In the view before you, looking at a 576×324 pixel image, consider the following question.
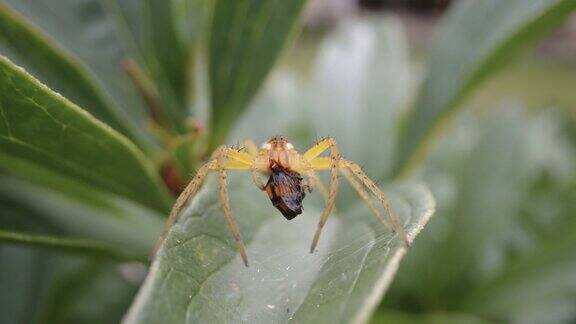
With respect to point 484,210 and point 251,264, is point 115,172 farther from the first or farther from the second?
point 484,210

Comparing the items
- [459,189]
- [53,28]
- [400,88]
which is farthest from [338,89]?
[53,28]

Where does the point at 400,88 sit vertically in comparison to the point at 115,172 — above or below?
above

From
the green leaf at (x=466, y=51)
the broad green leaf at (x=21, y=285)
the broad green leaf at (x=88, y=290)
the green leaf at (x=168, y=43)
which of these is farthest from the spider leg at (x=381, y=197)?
the broad green leaf at (x=21, y=285)

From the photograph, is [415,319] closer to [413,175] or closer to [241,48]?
[413,175]

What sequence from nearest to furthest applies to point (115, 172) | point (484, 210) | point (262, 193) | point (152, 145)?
point (115, 172) → point (262, 193) → point (152, 145) → point (484, 210)

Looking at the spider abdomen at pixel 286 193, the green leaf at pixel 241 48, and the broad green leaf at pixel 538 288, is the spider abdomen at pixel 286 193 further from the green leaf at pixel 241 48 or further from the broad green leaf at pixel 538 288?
the broad green leaf at pixel 538 288

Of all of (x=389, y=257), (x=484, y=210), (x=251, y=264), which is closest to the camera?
(x=389, y=257)
